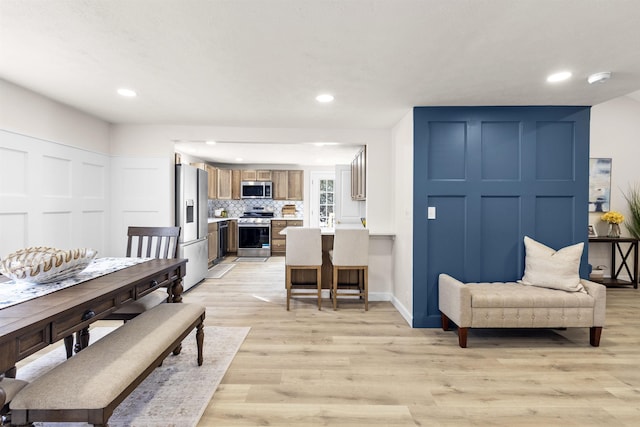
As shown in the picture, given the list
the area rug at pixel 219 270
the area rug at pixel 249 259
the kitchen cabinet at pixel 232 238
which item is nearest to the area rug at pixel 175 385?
the area rug at pixel 219 270

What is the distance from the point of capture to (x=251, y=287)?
480cm

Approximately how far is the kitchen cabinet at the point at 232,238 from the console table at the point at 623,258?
658 cm

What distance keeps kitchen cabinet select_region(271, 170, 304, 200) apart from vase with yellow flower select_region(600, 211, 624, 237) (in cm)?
568

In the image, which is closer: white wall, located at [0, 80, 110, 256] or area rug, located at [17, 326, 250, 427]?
area rug, located at [17, 326, 250, 427]

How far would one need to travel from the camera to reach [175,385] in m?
2.18

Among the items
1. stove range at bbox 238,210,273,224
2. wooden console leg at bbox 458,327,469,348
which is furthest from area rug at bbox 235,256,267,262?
wooden console leg at bbox 458,327,469,348

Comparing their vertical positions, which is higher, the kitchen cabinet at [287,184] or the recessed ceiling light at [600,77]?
the recessed ceiling light at [600,77]

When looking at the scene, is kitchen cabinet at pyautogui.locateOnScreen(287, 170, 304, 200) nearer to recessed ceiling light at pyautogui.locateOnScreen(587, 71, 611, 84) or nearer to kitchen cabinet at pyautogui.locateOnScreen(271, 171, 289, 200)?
kitchen cabinet at pyautogui.locateOnScreen(271, 171, 289, 200)

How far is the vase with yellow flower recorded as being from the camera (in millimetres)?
4883

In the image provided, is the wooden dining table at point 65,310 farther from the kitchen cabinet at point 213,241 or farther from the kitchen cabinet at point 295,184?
the kitchen cabinet at point 295,184

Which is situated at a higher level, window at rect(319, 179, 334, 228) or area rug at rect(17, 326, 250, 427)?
window at rect(319, 179, 334, 228)

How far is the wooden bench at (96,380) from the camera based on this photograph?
1270 mm

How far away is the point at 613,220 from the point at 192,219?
6.27 metres

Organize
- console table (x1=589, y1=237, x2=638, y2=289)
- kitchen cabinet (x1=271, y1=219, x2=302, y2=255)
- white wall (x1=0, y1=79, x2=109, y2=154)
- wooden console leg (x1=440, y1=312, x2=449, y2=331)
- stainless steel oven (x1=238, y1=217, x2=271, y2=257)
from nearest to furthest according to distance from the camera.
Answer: white wall (x1=0, y1=79, x2=109, y2=154)
wooden console leg (x1=440, y1=312, x2=449, y2=331)
console table (x1=589, y1=237, x2=638, y2=289)
stainless steel oven (x1=238, y1=217, x2=271, y2=257)
kitchen cabinet (x1=271, y1=219, x2=302, y2=255)
